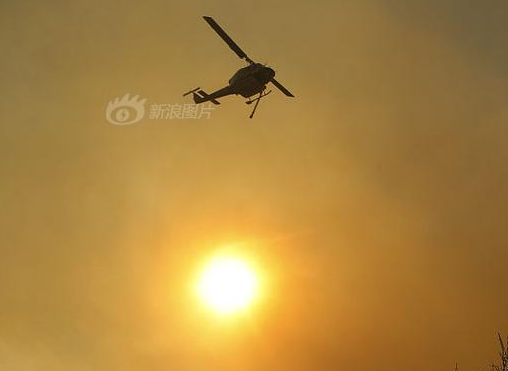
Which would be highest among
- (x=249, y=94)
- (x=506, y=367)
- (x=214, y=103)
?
(x=214, y=103)

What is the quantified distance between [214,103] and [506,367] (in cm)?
5698

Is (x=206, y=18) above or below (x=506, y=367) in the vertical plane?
above

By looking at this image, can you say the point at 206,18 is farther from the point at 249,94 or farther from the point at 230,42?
the point at 249,94

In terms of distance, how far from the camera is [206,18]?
60906 mm

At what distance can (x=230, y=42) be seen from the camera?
64.4m

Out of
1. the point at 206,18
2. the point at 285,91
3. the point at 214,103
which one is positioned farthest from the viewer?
the point at 214,103

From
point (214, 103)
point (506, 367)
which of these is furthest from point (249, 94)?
point (506, 367)

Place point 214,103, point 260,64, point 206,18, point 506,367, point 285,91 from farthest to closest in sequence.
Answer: point 214,103
point 285,91
point 260,64
point 206,18
point 506,367

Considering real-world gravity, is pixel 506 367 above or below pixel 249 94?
below

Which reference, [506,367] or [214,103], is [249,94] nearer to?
[214,103]

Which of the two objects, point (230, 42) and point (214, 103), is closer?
point (230, 42)

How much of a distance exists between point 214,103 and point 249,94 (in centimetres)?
1109

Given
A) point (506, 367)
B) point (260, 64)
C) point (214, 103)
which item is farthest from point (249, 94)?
point (506, 367)

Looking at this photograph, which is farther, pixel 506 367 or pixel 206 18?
pixel 206 18
